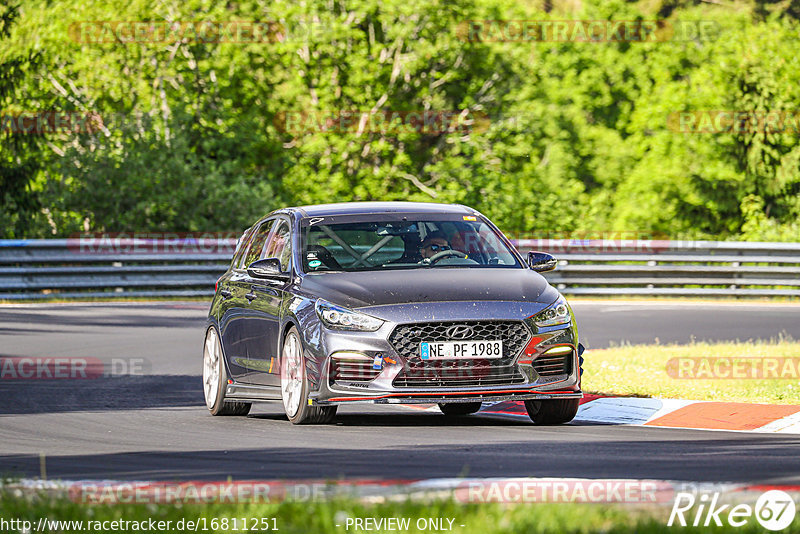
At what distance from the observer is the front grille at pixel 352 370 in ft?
33.8

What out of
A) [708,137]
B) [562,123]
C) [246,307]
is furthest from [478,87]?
[246,307]

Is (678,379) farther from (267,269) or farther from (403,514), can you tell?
(403,514)

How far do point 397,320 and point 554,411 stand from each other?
155 cm

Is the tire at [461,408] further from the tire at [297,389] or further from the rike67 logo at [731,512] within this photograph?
the rike67 logo at [731,512]

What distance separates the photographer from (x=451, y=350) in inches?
404

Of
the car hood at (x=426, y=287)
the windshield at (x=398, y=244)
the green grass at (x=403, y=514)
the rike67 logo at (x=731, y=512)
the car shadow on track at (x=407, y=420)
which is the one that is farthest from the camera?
the windshield at (x=398, y=244)

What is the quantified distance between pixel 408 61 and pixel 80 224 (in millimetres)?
13307

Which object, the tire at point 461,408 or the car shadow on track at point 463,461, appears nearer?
the car shadow on track at point 463,461

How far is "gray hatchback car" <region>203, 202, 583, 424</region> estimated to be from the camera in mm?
10266

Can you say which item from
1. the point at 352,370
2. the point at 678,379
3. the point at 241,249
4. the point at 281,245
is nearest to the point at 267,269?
the point at 281,245

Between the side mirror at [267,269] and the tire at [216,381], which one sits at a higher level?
the side mirror at [267,269]

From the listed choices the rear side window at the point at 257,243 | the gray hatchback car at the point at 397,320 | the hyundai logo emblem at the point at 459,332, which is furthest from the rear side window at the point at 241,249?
the hyundai logo emblem at the point at 459,332

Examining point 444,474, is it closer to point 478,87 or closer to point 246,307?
point 246,307

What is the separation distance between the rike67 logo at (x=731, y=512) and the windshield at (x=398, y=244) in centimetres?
502
